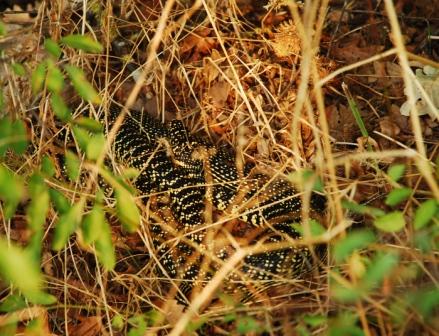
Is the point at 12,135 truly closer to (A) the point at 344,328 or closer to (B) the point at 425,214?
(A) the point at 344,328

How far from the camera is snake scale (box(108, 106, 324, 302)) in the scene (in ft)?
11.4

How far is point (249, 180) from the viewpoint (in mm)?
3965

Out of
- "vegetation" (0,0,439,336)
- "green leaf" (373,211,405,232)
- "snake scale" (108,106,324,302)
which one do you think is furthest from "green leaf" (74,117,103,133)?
"snake scale" (108,106,324,302)

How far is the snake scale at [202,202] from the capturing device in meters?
3.48

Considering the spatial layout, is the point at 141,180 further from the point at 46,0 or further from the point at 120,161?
the point at 46,0

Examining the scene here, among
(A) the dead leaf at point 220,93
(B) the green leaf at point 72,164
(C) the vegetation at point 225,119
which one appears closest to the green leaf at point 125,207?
(B) the green leaf at point 72,164

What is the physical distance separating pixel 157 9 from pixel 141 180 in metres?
1.33

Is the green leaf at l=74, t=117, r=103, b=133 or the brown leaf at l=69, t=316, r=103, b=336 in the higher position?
the green leaf at l=74, t=117, r=103, b=133

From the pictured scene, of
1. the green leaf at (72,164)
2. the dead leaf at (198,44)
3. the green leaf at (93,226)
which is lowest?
the green leaf at (93,226)

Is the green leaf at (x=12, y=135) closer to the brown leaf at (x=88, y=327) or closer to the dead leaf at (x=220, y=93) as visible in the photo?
the brown leaf at (x=88, y=327)

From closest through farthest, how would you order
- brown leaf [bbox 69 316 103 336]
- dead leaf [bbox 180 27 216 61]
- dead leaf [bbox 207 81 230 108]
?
brown leaf [bbox 69 316 103 336]
dead leaf [bbox 207 81 230 108]
dead leaf [bbox 180 27 216 61]

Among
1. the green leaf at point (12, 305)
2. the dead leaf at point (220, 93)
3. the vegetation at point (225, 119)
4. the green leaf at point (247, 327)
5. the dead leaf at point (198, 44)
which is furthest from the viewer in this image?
the dead leaf at point (198, 44)

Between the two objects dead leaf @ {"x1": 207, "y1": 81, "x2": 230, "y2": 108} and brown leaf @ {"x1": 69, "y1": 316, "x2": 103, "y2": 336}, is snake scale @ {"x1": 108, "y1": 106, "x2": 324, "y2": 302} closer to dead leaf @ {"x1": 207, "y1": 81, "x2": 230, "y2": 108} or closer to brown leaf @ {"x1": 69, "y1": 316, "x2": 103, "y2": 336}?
dead leaf @ {"x1": 207, "y1": 81, "x2": 230, "y2": 108}

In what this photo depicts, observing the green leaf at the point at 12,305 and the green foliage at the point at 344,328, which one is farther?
the green leaf at the point at 12,305
